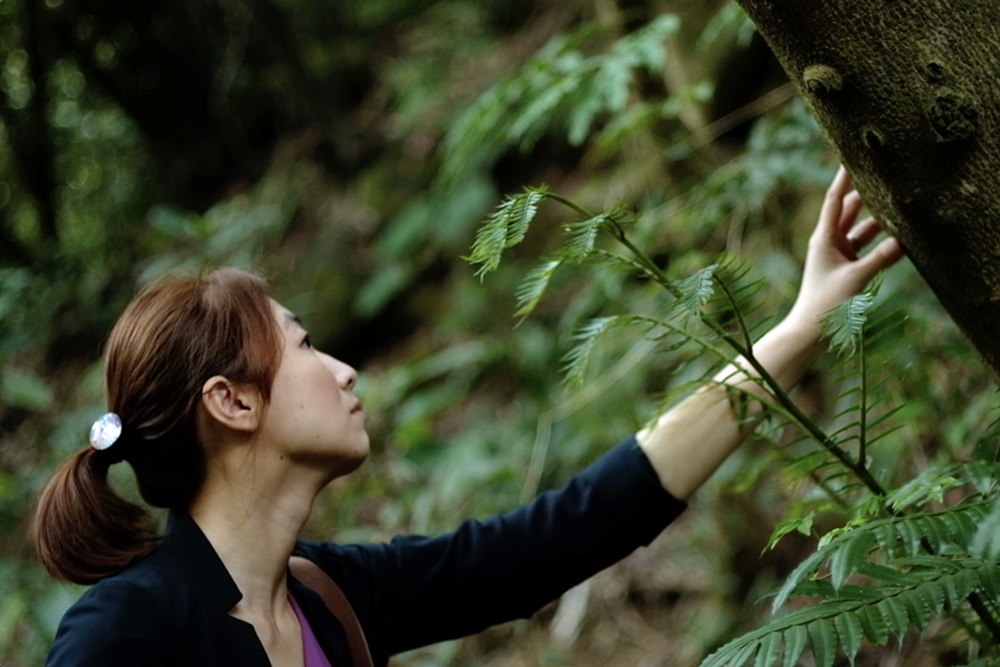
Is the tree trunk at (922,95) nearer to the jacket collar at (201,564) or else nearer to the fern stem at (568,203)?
the fern stem at (568,203)

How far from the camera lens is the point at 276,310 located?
188cm

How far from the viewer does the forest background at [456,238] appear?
2742mm

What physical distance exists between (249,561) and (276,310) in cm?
46

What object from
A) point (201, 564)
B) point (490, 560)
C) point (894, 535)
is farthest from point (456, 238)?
point (894, 535)

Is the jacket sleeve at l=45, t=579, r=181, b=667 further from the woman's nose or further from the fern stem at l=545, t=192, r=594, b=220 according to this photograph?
the fern stem at l=545, t=192, r=594, b=220

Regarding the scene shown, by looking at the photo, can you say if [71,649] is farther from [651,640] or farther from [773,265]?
[651,640]

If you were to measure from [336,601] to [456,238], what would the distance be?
12.4 ft

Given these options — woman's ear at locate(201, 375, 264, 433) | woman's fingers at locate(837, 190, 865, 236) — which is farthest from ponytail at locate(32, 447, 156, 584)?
woman's fingers at locate(837, 190, 865, 236)

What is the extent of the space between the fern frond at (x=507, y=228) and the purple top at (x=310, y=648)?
2.62ft

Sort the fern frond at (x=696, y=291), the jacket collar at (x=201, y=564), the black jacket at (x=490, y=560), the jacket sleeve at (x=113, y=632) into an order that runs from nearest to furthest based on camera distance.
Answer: the fern frond at (x=696, y=291)
the jacket sleeve at (x=113, y=632)
the jacket collar at (x=201, y=564)
the black jacket at (x=490, y=560)

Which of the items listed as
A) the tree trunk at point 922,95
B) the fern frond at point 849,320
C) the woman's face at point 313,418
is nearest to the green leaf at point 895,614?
the fern frond at point 849,320

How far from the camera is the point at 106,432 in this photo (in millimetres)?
1724

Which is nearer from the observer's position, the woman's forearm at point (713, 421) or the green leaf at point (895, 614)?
the green leaf at point (895, 614)

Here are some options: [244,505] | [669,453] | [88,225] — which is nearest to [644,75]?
[669,453]
